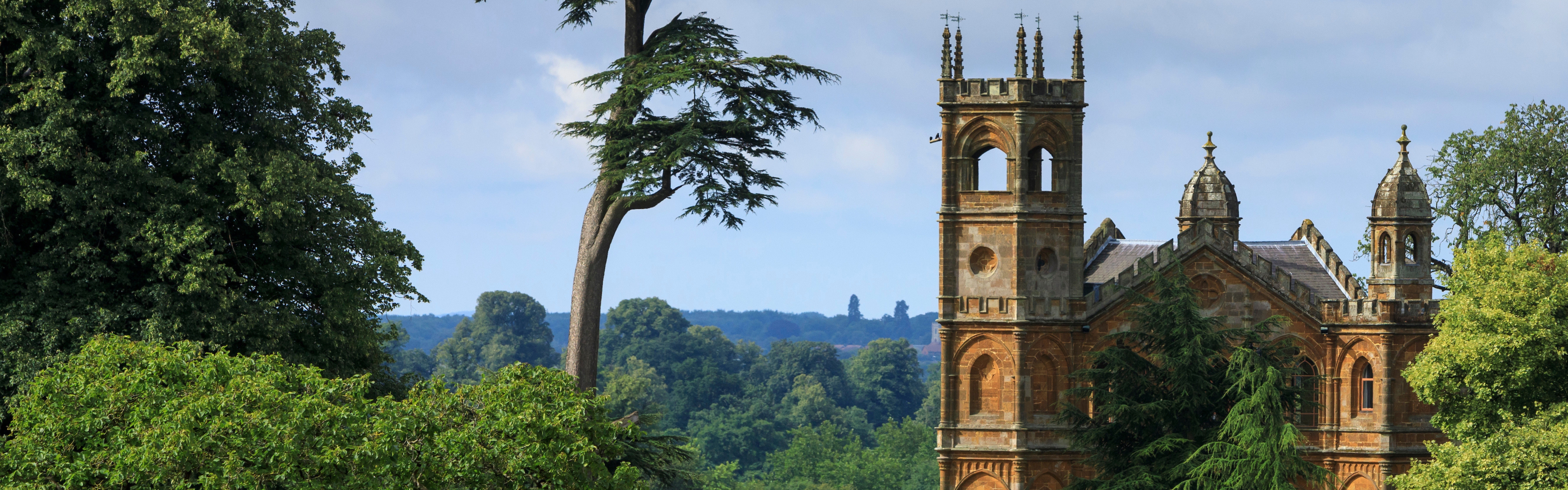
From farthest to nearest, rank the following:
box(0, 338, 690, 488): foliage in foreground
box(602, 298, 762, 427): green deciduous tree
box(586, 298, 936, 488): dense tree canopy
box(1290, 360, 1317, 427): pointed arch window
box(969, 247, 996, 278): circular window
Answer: box(602, 298, 762, 427): green deciduous tree < box(586, 298, 936, 488): dense tree canopy < box(969, 247, 996, 278): circular window < box(1290, 360, 1317, 427): pointed arch window < box(0, 338, 690, 488): foliage in foreground

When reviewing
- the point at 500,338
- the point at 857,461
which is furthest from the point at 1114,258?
the point at 500,338

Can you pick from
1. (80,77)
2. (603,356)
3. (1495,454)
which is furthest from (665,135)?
(603,356)

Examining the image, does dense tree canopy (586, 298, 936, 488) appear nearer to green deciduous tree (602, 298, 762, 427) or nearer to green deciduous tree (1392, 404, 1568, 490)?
green deciduous tree (602, 298, 762, 427)

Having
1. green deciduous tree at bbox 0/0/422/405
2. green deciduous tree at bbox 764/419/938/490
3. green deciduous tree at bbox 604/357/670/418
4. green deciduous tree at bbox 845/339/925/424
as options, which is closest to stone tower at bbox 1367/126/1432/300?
green deciduous tree at bbox 0/0/422/405

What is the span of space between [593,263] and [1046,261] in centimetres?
1281

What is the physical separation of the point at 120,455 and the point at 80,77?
10.5m

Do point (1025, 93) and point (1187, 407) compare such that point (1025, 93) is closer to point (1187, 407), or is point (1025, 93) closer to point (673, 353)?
point (1187, 407)

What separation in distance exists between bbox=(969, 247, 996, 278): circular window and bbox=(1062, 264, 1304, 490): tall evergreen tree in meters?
4.06

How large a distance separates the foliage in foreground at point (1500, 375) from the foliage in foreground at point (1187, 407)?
318cm

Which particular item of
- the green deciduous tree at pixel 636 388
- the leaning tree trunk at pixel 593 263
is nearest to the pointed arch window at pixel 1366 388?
the leaning tree trunk at pixel 593 263

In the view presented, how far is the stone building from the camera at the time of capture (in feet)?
143

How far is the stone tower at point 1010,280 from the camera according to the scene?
4347 centimetres

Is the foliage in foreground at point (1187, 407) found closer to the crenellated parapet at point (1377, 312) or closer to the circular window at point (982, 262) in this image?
the crenellated parapet at point (1377, 312)

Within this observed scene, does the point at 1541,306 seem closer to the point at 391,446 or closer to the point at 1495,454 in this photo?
the point at 1495,454
